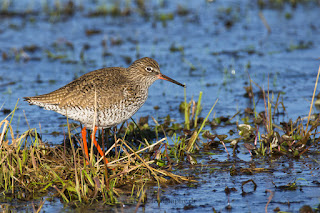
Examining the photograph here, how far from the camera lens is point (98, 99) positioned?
6645 mm

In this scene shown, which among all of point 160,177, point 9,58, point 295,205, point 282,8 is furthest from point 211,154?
Answer: point 282,8

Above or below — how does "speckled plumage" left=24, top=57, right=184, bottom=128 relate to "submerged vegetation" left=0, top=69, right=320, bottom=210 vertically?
above

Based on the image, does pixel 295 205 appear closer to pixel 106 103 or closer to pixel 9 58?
pixel 106 103

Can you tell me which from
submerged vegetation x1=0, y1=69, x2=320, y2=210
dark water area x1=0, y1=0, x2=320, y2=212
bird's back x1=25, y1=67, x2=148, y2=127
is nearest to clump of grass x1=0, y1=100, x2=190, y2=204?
submerged vegetation x1=0, y1=69, x2=320, y2=210

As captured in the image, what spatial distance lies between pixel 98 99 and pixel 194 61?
19.3 ft

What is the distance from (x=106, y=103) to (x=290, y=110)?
3.83 metres

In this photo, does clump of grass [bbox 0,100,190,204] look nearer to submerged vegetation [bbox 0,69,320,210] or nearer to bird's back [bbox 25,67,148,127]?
submerged vegetation [bbox 0,69,320,210]

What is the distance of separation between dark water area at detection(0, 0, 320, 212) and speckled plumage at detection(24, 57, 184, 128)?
0.73m

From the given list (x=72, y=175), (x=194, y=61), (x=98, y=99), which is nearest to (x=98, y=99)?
(x=98, y=99)

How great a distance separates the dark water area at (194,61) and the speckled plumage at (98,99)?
728 millimetres

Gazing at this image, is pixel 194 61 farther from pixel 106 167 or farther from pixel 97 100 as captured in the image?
pixel 106 167

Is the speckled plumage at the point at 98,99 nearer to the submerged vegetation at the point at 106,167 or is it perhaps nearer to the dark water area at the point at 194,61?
the submerged vegetation at the point at 106,167

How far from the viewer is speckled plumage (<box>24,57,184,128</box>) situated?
6625mm

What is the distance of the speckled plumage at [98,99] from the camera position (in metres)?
6.62
